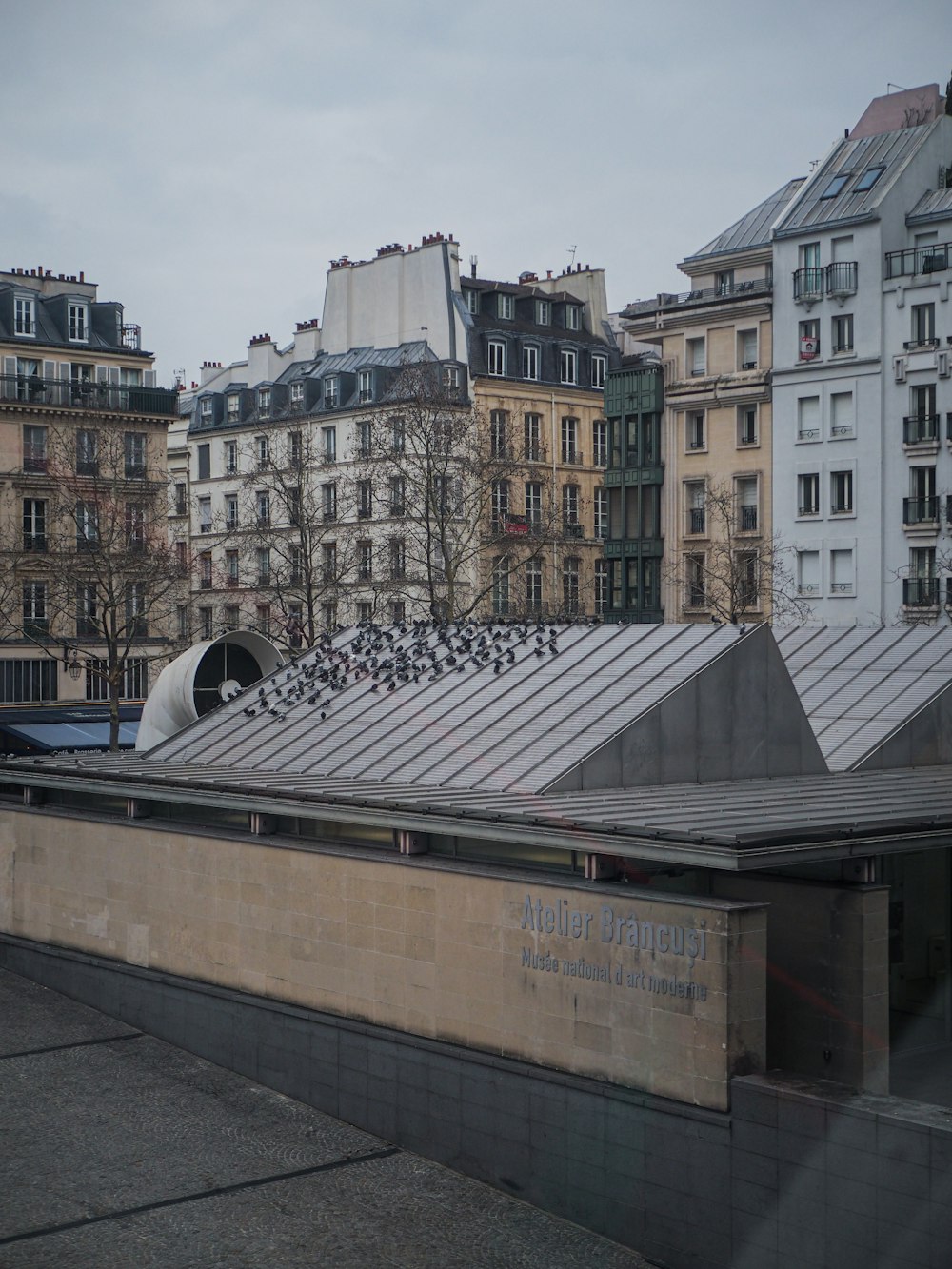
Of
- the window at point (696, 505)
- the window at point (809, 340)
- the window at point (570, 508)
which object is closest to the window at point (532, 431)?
the window at point (570, 508)

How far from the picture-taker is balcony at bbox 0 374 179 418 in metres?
67.9

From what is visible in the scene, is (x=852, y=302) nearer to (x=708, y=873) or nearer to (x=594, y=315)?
(x=594, y=315)

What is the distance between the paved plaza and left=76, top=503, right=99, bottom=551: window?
37151mm

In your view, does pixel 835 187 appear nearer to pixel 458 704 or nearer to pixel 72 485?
pixel 72 485

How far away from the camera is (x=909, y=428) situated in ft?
207

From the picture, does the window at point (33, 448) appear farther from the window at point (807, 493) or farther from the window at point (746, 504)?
the window at point (807, 493)

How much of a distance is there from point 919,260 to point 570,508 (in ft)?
75.8

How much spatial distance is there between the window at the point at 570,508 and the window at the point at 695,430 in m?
8.87

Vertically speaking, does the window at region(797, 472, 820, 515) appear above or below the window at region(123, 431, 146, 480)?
below

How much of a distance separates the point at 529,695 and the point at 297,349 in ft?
213

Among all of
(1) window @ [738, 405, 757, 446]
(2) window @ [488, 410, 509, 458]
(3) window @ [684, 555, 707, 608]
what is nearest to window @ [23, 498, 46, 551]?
(2) window @ [488, 410, 509, 458]

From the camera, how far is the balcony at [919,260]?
62.4 metres

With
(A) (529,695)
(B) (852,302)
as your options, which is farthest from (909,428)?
(A) (529,695)

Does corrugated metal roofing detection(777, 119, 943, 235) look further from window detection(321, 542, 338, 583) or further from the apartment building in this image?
the apartment building
